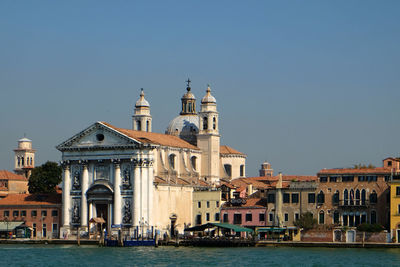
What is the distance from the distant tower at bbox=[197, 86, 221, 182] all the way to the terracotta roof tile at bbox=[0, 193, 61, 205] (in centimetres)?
1399

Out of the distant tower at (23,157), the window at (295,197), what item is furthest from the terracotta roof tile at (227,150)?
the distant tower at (23,157)

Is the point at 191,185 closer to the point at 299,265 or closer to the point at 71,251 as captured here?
the point at 71,251

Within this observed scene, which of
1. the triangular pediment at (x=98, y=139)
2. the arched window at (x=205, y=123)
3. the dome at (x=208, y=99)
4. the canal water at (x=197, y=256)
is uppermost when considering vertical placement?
the dome at (x=208, y=99)

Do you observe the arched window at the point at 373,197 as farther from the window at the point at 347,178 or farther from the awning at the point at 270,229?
the awning at the point at 270,229

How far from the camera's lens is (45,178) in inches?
3780

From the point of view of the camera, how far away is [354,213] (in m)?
73.1

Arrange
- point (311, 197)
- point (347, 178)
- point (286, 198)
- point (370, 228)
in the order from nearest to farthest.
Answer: point (370, 228) → point (347, 178) → point (311, 197) → point (286, 198)

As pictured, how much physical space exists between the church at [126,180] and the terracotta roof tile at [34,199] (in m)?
2.84

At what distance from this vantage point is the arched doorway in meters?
82.7

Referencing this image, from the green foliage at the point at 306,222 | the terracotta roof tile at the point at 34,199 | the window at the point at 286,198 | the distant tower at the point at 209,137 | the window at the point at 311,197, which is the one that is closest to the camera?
the green foliage at the point at 306,222

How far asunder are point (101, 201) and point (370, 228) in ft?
76.7

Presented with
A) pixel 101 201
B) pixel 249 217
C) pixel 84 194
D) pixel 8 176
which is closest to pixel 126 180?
pixel 101 201

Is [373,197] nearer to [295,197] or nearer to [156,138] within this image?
[295,197]

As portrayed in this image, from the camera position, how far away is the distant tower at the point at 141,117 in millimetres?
96625
